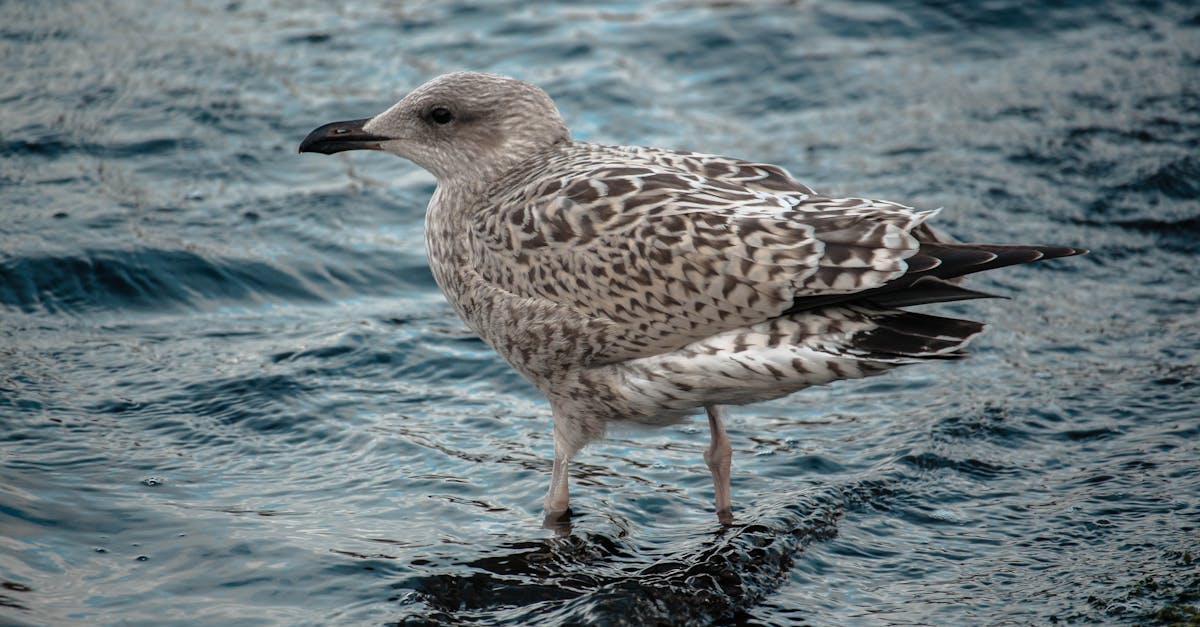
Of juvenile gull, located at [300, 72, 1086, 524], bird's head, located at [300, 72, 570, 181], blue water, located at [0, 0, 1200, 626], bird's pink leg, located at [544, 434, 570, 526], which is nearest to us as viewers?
juvenile gull, located at [300, 72, 1086, 524]

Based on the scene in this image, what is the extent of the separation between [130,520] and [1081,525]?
4.12m

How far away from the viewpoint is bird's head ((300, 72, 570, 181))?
6.38m

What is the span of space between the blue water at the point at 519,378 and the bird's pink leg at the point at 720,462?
109 millimetres

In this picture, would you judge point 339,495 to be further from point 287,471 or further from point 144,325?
point 144,325

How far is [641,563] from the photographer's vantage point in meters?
5.75

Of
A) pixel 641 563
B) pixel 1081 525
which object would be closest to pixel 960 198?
pixel 1081 525

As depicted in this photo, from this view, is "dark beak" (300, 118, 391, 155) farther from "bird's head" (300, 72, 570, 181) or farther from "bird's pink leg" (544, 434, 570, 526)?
"bird's pink leg" (544, 434, 570, 526)

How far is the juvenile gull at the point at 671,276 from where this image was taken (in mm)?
5148

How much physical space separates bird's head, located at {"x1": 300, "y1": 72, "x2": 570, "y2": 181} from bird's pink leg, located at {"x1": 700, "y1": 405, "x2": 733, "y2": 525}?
1.55m

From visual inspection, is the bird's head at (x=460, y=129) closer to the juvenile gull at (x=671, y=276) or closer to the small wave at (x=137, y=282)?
the juvenile gull at (x=671, y=276)

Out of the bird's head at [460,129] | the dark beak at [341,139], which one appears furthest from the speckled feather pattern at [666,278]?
the dark beak at [341,139]

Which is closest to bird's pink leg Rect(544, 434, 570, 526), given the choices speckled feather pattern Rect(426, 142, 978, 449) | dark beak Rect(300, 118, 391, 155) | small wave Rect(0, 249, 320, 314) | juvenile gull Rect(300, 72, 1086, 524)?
juvenile gull Rect(300, 72, 1086, 524)

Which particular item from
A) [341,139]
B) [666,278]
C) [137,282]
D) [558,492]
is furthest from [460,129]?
[137,282]

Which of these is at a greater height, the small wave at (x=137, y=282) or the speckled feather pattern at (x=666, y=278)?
the speckled feather pattern at (x=666, y=278)
